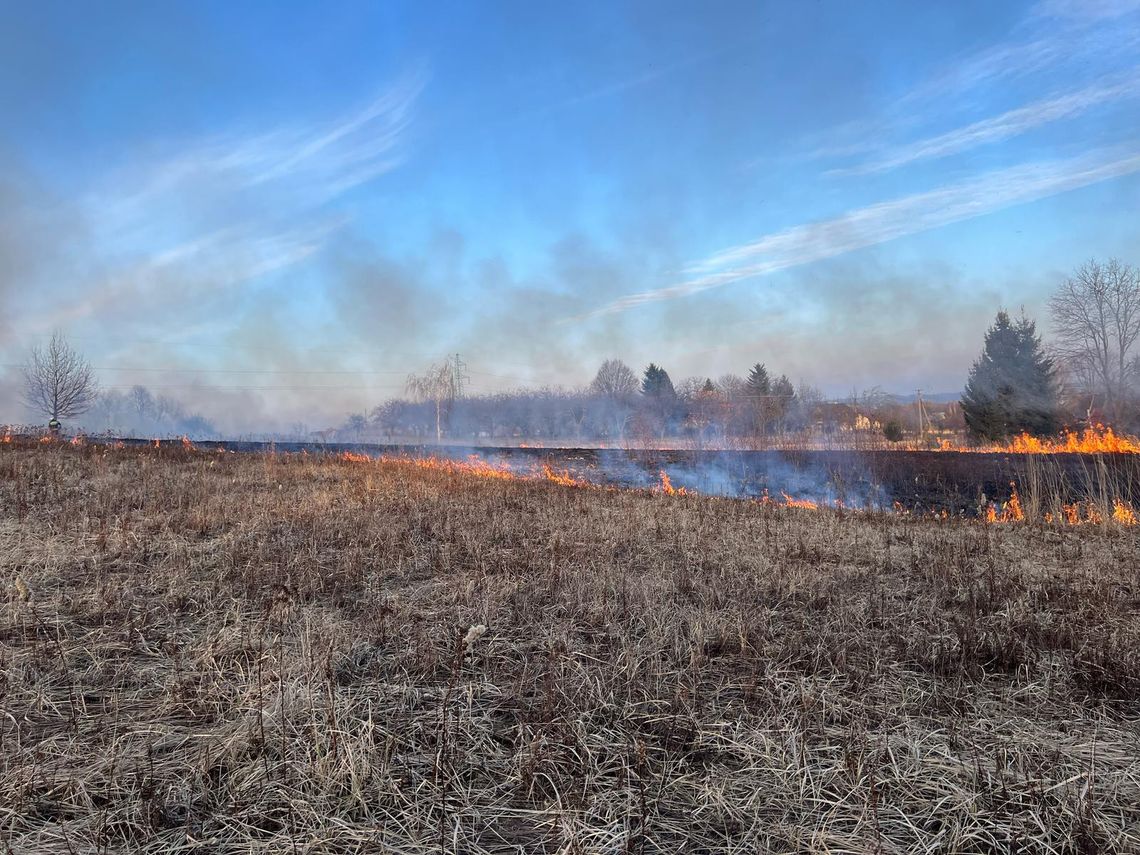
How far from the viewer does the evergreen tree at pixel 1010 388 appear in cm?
2786

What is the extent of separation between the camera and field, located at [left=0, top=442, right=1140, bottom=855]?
1.89m

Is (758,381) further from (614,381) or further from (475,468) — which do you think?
(475,468)

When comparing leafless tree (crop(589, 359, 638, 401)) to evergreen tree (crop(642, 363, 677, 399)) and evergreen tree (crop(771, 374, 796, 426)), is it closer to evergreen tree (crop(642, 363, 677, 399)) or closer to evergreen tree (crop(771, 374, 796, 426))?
evergreen tree (crop(642, 363, 677, 399))

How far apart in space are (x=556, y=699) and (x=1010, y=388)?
3479 cm

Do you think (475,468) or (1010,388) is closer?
(475,468)

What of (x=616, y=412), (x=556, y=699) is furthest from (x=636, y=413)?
(x=556, y=699)

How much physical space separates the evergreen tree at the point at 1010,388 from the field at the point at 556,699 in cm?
2702

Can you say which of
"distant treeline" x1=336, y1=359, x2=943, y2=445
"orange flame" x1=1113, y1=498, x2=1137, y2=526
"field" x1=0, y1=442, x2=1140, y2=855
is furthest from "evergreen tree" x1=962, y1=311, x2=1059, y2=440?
"field" x1=0, y1=442, x2=1140, y2=855

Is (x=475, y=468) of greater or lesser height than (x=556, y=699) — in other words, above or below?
above

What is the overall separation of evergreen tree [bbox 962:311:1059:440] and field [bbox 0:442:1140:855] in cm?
2702

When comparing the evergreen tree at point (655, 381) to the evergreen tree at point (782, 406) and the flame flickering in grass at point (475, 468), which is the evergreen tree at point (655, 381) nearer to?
the evergreen tree at point (782, 406)

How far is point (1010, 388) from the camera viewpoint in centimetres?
2927

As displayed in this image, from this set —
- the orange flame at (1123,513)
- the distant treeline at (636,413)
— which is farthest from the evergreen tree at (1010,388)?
the orange flame at (1123,513)

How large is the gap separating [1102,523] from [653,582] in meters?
7.80
